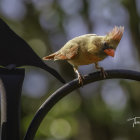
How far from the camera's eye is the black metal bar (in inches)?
55.3

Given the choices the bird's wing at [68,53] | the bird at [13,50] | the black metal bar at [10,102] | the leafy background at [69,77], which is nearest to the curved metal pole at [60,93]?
the black metal bar at [10,102]

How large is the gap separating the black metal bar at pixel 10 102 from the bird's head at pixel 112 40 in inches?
22.7

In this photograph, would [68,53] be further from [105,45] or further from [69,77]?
[69,77]

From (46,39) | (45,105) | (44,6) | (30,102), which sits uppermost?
(44,6)

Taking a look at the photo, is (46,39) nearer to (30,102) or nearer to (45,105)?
(30,102)

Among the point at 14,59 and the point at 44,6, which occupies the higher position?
the point at 44,6

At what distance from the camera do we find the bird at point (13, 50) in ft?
4.68

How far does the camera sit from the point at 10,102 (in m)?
1.44

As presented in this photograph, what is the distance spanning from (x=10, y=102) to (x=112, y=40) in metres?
0.69

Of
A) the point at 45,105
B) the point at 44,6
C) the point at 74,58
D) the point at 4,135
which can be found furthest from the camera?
the point at 44,6

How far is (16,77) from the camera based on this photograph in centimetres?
146

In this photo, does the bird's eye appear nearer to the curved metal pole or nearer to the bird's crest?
the bird's crest

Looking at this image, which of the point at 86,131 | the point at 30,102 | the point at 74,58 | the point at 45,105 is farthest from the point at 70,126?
the point at 45,105

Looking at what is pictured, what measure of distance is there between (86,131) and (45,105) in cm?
822
